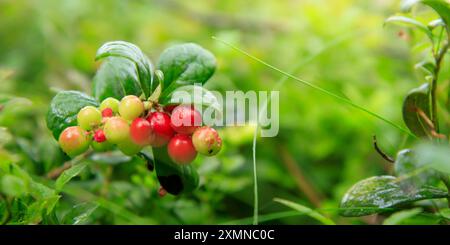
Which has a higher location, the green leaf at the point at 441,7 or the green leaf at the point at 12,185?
the green leaf at the point at 441,7

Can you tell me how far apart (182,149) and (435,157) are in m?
0.34

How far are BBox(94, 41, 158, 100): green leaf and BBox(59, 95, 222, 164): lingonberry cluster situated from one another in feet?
0.14

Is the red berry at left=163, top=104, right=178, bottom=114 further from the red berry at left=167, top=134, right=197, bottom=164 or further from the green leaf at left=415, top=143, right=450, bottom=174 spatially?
the green leaf at left=415, top=143, right=450, bottom=174

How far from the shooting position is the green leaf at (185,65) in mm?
814

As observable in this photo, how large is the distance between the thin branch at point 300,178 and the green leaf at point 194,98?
2.51 feet

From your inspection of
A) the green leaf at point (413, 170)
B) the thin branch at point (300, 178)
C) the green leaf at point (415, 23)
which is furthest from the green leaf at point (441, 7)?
the thin branch at point (300, 178)

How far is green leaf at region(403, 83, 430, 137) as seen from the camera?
823 millimetres

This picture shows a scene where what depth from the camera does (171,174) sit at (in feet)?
2.64

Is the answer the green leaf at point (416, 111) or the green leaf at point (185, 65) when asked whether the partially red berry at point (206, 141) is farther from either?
the green leaf at point (416, 111)

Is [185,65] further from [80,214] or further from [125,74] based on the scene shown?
[80,214]
